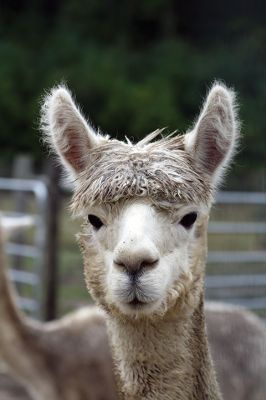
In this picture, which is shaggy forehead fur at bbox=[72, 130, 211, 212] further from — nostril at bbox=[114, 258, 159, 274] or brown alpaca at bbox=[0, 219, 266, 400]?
brown alpaca at bbox=[0, 219, 266, 400]

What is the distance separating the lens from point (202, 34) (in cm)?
2081

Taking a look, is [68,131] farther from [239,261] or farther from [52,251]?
[239,261]

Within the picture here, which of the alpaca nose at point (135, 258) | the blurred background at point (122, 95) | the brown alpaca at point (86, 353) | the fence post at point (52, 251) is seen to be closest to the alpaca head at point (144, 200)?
the alpaca nose at point (135, 258)

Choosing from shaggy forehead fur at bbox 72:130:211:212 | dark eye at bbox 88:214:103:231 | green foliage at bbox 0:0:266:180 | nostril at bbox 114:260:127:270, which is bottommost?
nostril at bbox 114:260:127:270

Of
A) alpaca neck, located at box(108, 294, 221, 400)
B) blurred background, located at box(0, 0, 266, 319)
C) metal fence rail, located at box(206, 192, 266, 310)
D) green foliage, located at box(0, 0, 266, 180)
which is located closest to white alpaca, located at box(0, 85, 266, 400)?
alpaca neck, located at box(108, 294, 221, 400)

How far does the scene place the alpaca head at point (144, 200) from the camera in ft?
9.04

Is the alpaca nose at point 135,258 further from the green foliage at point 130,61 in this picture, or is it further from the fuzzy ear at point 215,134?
the green foliage at point 130,61

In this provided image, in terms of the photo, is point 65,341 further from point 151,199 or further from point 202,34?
point 202,34

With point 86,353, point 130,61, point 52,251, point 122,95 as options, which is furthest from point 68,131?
point 130,61

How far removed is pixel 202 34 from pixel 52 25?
224 inches

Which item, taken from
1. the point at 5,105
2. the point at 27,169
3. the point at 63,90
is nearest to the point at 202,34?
the point at 5,105

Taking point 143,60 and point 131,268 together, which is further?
point 143,60

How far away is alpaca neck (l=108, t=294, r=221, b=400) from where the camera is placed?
298cm

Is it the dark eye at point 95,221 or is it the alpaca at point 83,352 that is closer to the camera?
the dark eye at point 95,221
